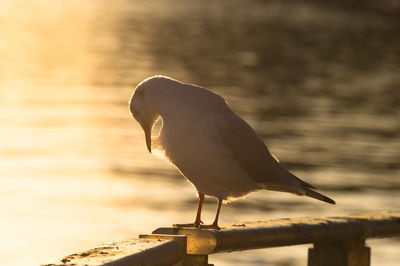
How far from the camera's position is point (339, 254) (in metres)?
6.31

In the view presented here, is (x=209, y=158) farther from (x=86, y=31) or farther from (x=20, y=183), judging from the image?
(x=86, y=31)

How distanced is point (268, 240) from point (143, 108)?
56.7 inches

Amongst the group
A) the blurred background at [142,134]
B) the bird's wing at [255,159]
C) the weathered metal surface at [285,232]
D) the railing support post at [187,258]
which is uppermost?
the blurred background at [142,134]

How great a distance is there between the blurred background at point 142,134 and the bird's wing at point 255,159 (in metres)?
9.77

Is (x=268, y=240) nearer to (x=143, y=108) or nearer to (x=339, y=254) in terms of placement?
(x=339, y=254)

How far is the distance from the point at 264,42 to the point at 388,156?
50.1 m

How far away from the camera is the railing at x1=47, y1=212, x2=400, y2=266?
15.6ft

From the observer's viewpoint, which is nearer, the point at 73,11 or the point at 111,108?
the point at 111,108

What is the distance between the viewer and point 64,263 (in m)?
4.43

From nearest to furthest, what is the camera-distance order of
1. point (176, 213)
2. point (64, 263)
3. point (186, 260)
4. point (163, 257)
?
point (64, 263) → point (163, 257) → point (186, 260) → point (176, 213)

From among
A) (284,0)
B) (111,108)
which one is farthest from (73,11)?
(111,108)

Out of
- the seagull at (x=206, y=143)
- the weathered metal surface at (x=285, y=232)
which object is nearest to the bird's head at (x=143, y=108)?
the seagull at (x=206, y=143)

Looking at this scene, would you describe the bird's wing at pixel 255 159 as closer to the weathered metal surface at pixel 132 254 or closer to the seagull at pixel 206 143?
the seagull at pixel 206 143

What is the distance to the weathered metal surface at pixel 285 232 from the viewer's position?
5375 mm
